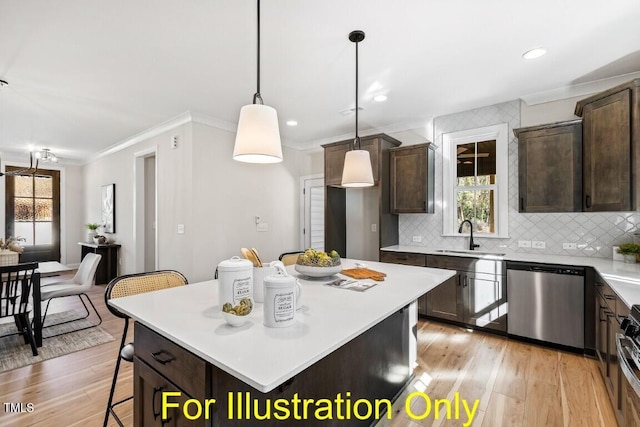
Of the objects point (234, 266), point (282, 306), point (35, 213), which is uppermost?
point (35, 213)

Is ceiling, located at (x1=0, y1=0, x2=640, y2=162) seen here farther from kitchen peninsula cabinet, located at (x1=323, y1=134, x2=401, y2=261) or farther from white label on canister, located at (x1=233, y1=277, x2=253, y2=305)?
white label on canister, located at (x1=233, y1=277, x2=253, y2=305)

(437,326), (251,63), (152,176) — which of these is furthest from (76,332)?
(437,326)

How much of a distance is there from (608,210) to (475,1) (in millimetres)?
2151

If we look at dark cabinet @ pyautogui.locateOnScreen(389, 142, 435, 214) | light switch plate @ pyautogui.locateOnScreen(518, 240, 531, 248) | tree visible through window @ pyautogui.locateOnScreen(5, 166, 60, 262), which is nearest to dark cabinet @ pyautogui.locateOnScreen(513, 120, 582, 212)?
light switch plate @ pyautogui.locateOnScreen(518, 240, 531, 248)

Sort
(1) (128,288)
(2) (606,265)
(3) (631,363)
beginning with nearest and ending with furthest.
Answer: (3) (631,363), (1) (128,288), (2) (606,265)

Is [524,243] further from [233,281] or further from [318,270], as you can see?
[233,281]

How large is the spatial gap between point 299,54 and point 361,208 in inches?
107

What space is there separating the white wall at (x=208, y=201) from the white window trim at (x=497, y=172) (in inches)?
96.6

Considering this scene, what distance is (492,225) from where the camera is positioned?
12.4 ft

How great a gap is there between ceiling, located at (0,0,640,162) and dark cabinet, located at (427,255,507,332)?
190 centimetres

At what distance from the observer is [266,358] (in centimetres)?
93

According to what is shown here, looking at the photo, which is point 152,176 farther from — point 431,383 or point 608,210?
point 608,210

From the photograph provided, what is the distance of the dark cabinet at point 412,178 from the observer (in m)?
3.92

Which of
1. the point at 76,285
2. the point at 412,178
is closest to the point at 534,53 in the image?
the point at 412,178
